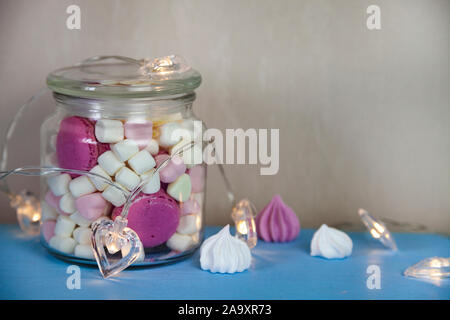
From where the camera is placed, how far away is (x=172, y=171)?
0.86m

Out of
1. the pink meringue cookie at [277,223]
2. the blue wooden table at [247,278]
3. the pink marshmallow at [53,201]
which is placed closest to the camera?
the blue wooden table at [247,278]

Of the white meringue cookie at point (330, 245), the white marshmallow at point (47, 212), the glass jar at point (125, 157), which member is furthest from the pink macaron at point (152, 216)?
the white meringue cookie at point (330, 245)

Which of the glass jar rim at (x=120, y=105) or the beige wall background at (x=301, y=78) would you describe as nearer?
the glass jar rim at (x=120, y=105)

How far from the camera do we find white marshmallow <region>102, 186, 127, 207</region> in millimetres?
839

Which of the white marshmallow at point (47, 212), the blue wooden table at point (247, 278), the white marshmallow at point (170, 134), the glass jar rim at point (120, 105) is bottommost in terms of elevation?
the blue wooden table at point (247, 278)

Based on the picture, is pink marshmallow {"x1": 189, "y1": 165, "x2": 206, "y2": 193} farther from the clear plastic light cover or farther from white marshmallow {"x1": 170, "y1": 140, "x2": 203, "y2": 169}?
the clear plastic light cover

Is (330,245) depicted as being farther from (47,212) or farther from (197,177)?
(47,212)

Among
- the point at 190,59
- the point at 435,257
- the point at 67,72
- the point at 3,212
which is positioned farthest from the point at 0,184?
the point at 435,257

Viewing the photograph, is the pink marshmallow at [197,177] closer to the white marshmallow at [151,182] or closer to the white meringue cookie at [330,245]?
the white marshmallow at [151,182]

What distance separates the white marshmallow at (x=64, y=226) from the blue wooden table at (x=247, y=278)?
0.14 ft

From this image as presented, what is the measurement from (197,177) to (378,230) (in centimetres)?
29

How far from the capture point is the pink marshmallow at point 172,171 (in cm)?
85

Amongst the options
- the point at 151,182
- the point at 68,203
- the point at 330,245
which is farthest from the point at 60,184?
the point at 330,245

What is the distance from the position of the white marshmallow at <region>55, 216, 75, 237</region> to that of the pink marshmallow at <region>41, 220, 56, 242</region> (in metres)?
0.02
